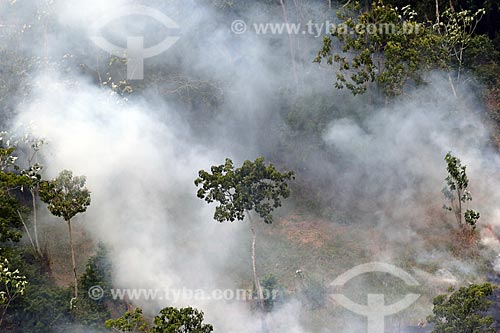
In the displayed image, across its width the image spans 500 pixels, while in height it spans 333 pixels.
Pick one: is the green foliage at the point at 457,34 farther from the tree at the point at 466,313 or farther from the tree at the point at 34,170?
the tree at the point at 34,170

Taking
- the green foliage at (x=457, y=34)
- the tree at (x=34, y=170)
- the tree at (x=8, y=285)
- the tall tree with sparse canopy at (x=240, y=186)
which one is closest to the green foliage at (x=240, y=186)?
the tall tree with sparse canopy at (x=240, y=186)

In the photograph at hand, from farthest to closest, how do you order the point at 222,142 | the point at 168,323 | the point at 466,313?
1. the point at 222,142
2. the point at 466,313
3. the point at 168,323

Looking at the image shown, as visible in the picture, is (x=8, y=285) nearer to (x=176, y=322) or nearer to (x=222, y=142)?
(x=176, y=322)

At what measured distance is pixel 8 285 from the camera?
2239 cm

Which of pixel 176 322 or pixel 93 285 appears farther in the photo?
pixel 93 285

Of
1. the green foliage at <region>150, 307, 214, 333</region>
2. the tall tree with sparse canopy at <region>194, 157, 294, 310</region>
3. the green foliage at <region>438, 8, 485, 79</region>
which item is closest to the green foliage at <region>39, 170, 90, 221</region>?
the tall tree with sparse canopy at <region>194, 157, 294, 310</region>

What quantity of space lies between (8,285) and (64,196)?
4071mm

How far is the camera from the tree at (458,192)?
2494 cm

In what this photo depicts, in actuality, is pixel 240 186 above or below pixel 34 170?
below

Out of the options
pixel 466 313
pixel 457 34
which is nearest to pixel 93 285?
pixel 466 313

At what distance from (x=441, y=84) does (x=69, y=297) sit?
19.4m

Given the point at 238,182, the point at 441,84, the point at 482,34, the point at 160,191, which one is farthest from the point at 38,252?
the point at 482,34

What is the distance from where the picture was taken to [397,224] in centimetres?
2719

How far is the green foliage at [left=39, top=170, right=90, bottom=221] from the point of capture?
2105 centimetres
